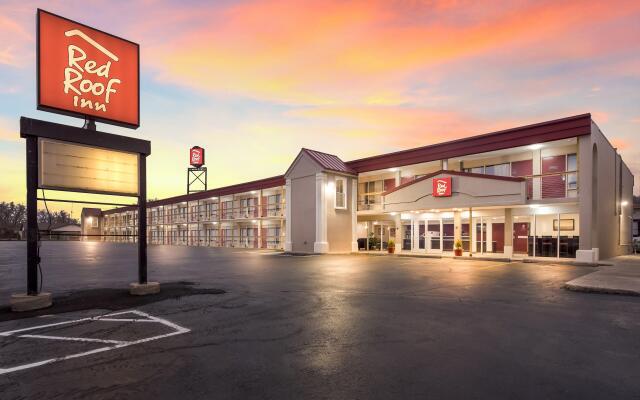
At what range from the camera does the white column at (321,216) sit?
28.2 m

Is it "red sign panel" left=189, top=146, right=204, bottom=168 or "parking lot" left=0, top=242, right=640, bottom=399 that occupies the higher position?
"red sign panel" left=189, top=146, right=204, bottom=168

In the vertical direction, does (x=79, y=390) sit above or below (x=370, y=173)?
below

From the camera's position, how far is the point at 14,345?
5.48 metres

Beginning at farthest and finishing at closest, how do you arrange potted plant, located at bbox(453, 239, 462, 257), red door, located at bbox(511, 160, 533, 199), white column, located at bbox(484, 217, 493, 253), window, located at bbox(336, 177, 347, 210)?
window, located at bbox(336, 177, 347, 210)
white column, located at bbox(484, 217, 493, 253)
red door, located at bbox(511, 160, 533, 199)
potted plant, located at bbox(453, 239, 462, 257)

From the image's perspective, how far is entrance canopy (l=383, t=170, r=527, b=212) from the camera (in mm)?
20469

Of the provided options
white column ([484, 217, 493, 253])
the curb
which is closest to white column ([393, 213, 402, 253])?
white column ([484, 217, 493, 253])

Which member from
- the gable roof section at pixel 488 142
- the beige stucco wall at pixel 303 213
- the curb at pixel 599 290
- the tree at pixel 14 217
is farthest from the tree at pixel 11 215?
the curb at pixel 599 290

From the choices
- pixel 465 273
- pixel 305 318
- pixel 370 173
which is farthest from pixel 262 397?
pixel 370 173

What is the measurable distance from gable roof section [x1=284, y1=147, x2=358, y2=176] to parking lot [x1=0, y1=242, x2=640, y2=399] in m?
19.6

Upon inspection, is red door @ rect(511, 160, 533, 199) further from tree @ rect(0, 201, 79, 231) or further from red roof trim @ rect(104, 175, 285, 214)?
tree @ rect(0, 201, 79, 231)

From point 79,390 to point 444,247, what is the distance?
1035 inches

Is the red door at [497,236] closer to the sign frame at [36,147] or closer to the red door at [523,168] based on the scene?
the red door at [523,168]

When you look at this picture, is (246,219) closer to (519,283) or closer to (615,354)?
(519,283)

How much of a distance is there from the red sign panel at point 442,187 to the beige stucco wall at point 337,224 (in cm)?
868
